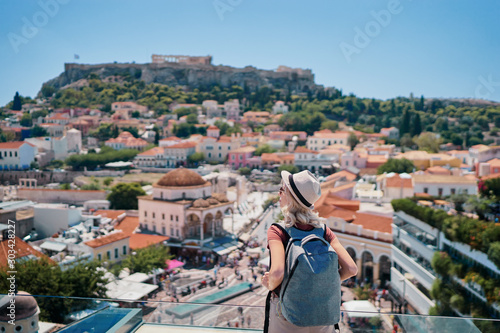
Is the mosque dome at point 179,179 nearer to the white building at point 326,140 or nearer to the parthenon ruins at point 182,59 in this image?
the white building at point 326,140

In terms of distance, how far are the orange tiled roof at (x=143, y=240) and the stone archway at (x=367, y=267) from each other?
309 inches

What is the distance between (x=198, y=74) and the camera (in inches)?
3147

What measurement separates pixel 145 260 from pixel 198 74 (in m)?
68.8

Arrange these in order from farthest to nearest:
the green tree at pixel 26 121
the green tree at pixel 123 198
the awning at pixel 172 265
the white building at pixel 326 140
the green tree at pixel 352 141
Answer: the green tree at pixel 26 121, the white building at pixel 326 140, the green tree at pixel 352 141, the green tree at pixel 123 198, the awning at pixel 172 265

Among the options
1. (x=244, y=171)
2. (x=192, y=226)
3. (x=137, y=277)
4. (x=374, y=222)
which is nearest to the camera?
(x=137, y=277)

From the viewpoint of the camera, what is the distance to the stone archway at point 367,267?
1486 cm

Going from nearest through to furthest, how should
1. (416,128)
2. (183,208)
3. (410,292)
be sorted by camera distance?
(410,292), (183,208), (416,128)

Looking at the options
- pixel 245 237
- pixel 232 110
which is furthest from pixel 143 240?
pixel 232 110

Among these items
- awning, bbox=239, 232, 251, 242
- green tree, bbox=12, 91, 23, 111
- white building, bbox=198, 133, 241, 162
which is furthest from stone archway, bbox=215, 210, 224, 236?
green tree, bbox=12, 91, 23, 111

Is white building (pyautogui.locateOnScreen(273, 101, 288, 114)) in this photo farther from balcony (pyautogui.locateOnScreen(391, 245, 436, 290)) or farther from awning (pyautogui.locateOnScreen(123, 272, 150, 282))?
awning (pyautogui.locateOnScreen(123, 272, 150, 282))

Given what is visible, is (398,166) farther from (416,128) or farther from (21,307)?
(21,307)

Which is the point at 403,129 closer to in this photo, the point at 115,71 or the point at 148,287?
the point at 148,287

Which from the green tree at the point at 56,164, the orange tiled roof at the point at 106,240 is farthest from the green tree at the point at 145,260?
the green tree at the point at 56,164

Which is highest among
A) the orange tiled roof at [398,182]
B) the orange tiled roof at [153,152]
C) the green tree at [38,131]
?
the green tree at [38,131]
